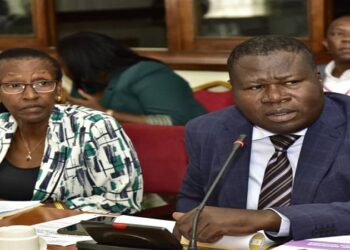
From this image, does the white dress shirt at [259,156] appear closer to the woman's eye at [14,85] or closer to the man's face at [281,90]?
the man's face at [281,90]

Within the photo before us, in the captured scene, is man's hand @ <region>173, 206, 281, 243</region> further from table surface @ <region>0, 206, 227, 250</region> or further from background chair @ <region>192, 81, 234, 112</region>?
background chair @ <region>192, 81, 234, 112</region>

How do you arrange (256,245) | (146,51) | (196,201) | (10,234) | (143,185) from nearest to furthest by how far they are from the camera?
1. (10,234)
2. (256,245)
3. (196,201)
4. (143,185)
5. (146,51)

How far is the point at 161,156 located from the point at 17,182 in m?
0.63

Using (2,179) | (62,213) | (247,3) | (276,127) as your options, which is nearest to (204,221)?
(276,127)

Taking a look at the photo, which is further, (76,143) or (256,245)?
(76,143)

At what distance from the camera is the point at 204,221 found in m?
2.17

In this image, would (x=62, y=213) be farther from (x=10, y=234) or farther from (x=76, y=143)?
(x=10, y=234)

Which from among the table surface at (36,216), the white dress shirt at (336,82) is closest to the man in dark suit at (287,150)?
the table surface at (36,216)

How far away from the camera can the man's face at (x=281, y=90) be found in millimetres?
2346

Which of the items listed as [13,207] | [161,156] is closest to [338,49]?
[161,156]

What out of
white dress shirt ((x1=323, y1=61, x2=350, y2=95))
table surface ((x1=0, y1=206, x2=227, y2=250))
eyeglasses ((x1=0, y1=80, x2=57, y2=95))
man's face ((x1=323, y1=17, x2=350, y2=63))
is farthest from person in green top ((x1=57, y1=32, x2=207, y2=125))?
table surface ((x1=0, y1=206, x2=227, y2=250))

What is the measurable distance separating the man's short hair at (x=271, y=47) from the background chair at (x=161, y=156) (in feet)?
3.33

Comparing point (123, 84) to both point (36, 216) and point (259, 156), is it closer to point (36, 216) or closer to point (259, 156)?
point (36, 216)

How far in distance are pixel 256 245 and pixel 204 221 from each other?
0.15 metres
